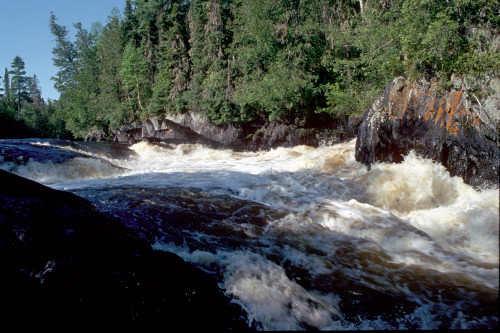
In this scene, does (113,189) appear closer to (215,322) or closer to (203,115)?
(215,322)

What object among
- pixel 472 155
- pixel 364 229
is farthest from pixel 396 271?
pixel 472 155

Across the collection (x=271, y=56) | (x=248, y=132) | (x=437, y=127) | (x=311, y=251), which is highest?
(x=271, y=56)

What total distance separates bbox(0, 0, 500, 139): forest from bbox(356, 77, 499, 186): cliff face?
504 mm

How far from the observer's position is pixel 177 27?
2525 cm

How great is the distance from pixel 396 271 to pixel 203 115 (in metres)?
18.4

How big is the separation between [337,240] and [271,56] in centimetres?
1517

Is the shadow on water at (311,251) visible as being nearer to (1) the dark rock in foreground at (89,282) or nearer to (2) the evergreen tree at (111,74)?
(1) the dark rock in foreground at (89,282)

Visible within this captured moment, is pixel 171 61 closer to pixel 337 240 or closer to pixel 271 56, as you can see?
pixel 271 56

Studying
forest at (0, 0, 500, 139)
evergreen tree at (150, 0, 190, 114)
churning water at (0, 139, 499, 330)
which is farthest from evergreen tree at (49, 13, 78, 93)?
churning water at (0, 139, 499, 330)

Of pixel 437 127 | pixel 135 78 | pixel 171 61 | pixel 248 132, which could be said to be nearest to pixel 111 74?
pixel 135 78

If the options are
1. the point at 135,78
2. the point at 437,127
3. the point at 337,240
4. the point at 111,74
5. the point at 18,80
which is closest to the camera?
the point at 337,240

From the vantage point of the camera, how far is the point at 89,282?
2.24 m

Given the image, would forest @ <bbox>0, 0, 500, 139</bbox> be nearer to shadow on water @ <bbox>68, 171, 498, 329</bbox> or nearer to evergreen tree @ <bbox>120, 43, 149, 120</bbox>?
evergreen tree @ <bbox>120, 43, 149, 120</bbox>

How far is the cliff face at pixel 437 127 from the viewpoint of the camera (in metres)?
5.87
